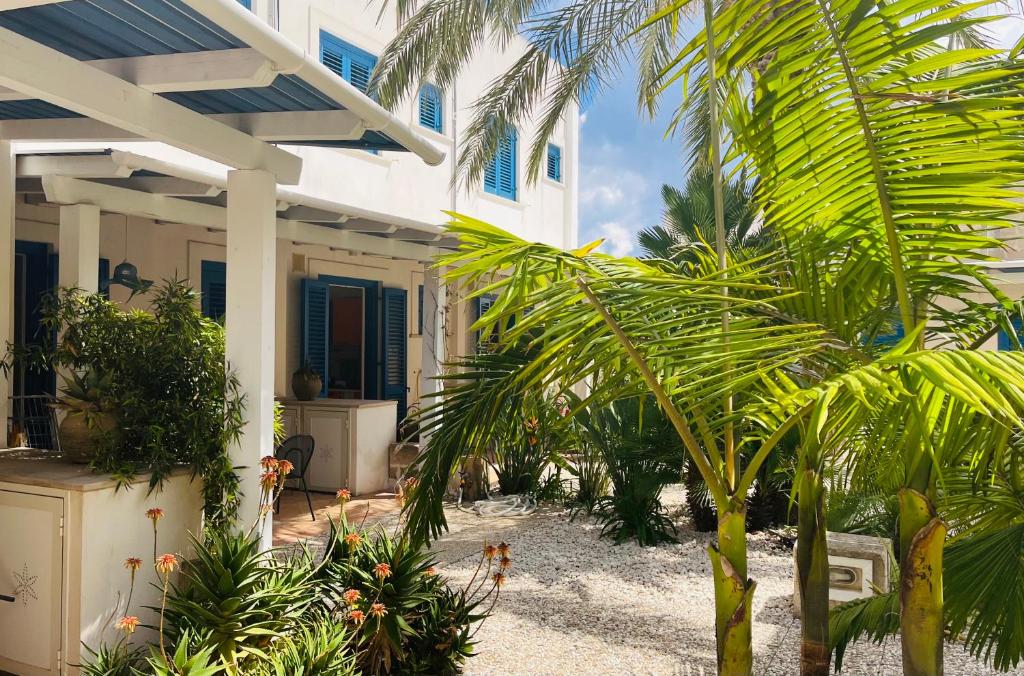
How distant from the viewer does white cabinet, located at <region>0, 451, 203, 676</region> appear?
151 inches

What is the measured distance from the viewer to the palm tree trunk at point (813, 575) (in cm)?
340

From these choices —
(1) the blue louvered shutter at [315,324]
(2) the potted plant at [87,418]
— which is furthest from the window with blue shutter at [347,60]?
(2) the potted plant at [87,418]

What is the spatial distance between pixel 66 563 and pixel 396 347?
27.4ft

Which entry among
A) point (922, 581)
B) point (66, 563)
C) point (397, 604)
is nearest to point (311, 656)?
point (397, 604)

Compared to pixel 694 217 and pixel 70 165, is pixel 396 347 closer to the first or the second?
pixel 694 217

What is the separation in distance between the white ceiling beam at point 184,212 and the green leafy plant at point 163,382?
1390 mm

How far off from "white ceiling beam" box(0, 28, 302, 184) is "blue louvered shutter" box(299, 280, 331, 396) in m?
5.30

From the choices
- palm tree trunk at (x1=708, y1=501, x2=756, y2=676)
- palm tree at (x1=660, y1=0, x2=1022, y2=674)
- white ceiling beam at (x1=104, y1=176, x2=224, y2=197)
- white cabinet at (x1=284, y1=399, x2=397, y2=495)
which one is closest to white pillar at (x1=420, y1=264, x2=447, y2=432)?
white cabinet at (x1=284, y1=399, x2=397, y2=495)

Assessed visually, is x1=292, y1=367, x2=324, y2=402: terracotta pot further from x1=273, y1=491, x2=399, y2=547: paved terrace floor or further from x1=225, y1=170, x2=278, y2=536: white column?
x1=225, y1=170, x2=278, y2=536: white column

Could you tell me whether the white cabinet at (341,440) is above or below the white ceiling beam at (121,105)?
below

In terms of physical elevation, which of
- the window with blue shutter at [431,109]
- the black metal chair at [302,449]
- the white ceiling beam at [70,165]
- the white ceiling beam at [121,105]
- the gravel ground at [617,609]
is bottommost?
the gravel ground at [617,609]

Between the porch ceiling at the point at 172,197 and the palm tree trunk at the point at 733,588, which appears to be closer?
the palm tree trunk at the point at 733,588

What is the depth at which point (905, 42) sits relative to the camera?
7.32 ft

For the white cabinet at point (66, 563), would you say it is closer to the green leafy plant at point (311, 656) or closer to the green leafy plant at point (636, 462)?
the green leafy plant at point (311, 656)
